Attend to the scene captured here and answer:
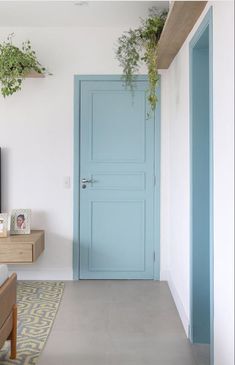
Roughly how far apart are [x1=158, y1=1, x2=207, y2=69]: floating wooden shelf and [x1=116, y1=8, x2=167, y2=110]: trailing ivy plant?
0.14 meters

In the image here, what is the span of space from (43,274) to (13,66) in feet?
7.54

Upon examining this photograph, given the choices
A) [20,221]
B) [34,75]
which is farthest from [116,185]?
[34,75]

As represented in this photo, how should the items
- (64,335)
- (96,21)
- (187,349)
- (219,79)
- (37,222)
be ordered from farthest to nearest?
(37,222)
(96,21)
(64,335)
(187,349)
(219,79)

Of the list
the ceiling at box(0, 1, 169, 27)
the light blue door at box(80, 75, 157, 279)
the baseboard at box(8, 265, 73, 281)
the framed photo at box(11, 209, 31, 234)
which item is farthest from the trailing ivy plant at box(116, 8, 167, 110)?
the baseboard at box(8, 265, 73, 281)

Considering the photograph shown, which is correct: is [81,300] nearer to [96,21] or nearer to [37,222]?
[37,222]

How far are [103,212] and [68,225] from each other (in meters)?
0.43

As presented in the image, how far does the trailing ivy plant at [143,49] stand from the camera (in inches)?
146

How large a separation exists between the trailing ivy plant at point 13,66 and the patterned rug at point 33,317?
2071 mm

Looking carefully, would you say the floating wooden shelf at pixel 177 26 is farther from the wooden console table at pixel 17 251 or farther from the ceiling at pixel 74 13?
the wooden console table at pixel 17 251

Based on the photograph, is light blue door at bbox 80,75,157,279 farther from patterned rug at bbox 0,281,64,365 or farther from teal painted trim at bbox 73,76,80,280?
patterned rug at bbox 0,281,64,365

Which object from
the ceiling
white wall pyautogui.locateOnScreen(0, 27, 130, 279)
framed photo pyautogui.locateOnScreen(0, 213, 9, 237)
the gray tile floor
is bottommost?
the gray tile floor

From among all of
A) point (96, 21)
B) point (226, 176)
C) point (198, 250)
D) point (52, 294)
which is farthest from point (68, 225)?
point (226, 176)

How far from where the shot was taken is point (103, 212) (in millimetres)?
4477

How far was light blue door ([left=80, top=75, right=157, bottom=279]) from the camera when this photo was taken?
4434mm
